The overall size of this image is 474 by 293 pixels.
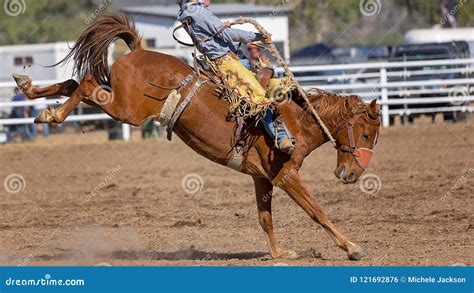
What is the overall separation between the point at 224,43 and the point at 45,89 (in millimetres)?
1766

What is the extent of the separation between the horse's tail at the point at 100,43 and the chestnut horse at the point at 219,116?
0.01m

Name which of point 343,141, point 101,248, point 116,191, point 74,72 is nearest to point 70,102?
point 74,72

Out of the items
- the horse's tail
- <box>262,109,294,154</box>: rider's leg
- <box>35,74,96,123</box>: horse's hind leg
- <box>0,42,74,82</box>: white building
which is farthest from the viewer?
<box>0,42,74,82</box>: white building

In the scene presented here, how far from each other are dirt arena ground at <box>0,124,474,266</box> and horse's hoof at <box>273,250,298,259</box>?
17cm

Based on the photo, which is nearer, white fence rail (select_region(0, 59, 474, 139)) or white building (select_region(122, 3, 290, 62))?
white fence rail (select_region(0, 59, 474, 139))

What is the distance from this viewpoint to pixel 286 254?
8.70 m

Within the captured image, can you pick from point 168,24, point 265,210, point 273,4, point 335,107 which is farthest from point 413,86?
point 273,4

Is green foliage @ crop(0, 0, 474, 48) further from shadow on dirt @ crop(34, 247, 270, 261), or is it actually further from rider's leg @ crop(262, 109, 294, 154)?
rider's leg @ crop(262, 109, 294, 154)

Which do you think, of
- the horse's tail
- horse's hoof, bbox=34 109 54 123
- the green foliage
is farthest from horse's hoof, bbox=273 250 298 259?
the green foliage

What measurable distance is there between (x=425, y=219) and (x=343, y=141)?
256 cm

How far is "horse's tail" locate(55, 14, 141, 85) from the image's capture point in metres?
8.77

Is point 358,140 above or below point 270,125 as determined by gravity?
below

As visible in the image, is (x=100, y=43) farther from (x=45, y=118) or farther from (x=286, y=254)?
(x=286, y=254)
